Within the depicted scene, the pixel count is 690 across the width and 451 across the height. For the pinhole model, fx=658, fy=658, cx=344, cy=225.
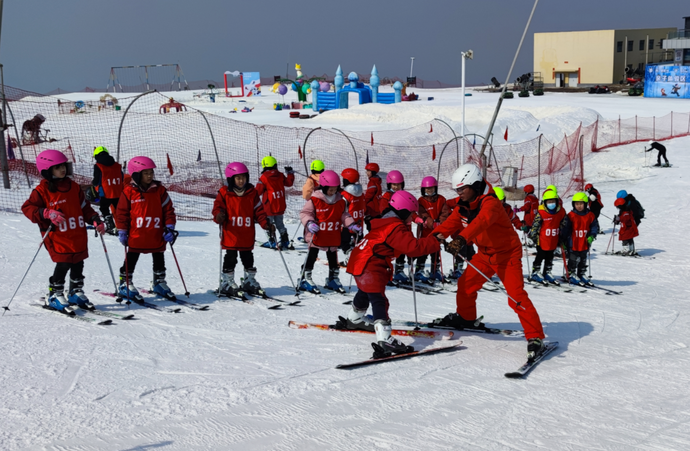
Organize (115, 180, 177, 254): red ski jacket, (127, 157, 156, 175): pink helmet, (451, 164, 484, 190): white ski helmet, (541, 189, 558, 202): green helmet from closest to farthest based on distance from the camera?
1. (451, 164, 484, 190): white ski helmet
2. (127, 157, 156, 175): pink helmet
3. (115, 180, 177, 254): red ski jacket
4. (541, 189, 558, 202): green helmet

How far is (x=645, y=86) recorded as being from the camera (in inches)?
2035

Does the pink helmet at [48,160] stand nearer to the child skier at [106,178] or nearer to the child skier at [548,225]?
the child skier at [106,178]

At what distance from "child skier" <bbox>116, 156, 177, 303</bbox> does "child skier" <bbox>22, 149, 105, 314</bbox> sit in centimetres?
46

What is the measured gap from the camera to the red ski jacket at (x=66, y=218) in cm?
666

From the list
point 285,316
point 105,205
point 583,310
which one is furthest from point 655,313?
point 105,205

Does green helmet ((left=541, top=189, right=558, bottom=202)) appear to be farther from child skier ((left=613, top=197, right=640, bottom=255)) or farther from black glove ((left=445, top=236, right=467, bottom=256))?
black glove ((left=445, top=236, right=467, bottom=256))

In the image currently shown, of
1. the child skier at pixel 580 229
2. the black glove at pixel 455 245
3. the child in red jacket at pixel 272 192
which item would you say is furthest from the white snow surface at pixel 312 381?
the child in red jacket at pixel 272 192

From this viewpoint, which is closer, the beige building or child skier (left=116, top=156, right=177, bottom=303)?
child skier (left=116, top=156, right=177, bottom=303)

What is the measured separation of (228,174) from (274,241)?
408cm

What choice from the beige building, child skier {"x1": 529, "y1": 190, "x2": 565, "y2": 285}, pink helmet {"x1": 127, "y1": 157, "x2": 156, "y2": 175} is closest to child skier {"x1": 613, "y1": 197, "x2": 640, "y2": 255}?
child skier {"x1": 529, "y1": 190, "x2": 565, "y2": 285}

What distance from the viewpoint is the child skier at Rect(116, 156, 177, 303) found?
7.26 metres

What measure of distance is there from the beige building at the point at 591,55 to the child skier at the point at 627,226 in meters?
60.6

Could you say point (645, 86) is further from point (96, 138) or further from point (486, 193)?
point (486, 193)

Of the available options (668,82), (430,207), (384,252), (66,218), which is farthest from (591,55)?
(66,218)
